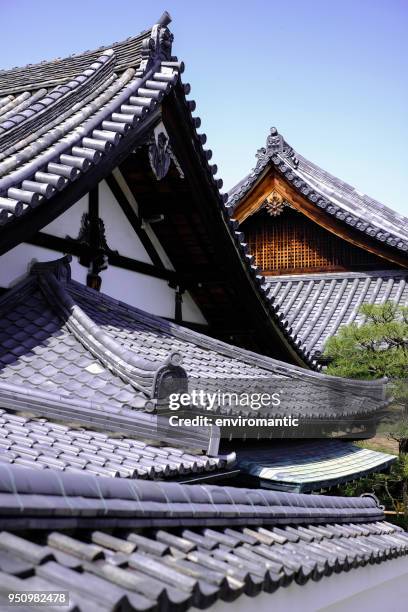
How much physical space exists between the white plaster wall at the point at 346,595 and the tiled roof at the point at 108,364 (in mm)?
1313

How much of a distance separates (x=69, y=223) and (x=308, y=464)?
3.31m

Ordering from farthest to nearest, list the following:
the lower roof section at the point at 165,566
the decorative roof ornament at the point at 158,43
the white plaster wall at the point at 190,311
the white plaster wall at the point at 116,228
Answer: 1. the white plaster wall at the point at 190,311
2. the white plaster wall at the point at 116,228
3. the decorative roof ornament at the point at 158,43
4. the lower roof section at the point at 165,566

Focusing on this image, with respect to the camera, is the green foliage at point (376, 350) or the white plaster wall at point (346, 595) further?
the green foliage at point (376, 350)

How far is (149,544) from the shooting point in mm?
2898

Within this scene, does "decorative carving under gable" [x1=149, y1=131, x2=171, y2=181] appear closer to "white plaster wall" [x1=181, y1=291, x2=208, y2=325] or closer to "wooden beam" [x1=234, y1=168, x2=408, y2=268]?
"white plaster wall" [x1=181, y1=291, x2=208, y2=325]

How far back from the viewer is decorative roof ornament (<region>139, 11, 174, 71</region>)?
7551 mm

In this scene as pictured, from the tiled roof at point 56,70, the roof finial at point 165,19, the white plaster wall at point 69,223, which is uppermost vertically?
the roof finial at point 165,19

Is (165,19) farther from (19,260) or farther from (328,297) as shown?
(328,297)

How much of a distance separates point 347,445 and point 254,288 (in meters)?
2.31

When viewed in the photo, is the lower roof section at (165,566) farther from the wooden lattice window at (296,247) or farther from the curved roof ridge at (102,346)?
the wooden lattice window at (296,247)

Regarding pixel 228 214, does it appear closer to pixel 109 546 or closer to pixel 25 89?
pixel 25 89

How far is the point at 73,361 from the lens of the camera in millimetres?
5727

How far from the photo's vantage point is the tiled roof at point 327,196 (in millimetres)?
16000

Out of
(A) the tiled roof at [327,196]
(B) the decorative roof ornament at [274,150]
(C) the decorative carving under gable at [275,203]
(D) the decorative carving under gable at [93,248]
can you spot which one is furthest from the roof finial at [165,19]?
(C) the decorative carving under gable at [275,203]
